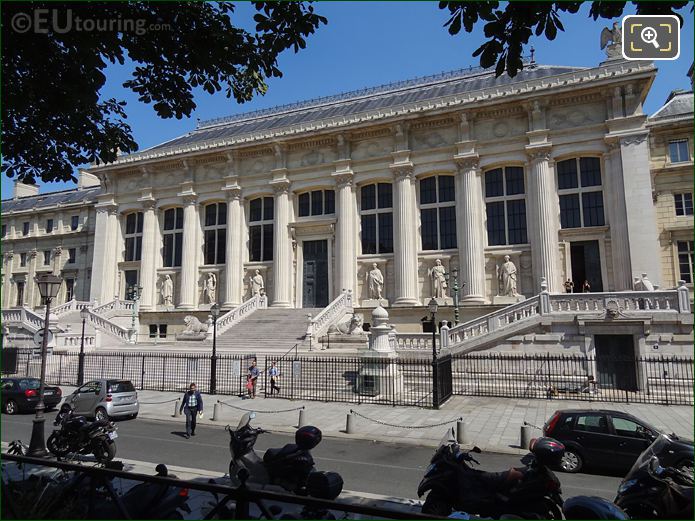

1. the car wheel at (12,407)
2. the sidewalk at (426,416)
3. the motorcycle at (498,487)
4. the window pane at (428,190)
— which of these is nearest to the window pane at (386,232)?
the window pane at (428,190)

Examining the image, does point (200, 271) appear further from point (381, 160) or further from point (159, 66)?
point (159, 66)

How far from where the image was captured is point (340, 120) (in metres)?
34.0

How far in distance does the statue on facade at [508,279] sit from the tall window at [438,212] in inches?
153

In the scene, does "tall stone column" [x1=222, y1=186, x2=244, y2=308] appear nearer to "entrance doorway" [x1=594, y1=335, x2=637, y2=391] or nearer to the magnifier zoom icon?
"entrance doorway" [x1=594, y1=335, x2=637, y2=391]

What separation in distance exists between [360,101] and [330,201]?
1267 cm

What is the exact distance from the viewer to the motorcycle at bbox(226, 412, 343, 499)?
5.61 meters

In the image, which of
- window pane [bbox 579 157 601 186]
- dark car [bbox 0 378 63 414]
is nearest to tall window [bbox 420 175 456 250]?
window pane [bbox 579 157 601 186]

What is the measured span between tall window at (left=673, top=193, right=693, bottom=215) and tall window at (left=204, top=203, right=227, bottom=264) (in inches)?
1287

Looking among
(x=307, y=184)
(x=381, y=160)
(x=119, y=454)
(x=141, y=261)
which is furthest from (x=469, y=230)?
(x=141, y=261)

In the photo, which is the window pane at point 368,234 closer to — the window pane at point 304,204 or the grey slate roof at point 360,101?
the window pane at point 304,204

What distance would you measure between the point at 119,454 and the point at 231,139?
102 feet

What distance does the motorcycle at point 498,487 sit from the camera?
4914 millimetres

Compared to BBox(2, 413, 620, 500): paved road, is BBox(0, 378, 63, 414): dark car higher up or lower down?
higher up

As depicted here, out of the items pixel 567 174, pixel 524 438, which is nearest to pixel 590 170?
pixel 567 174
